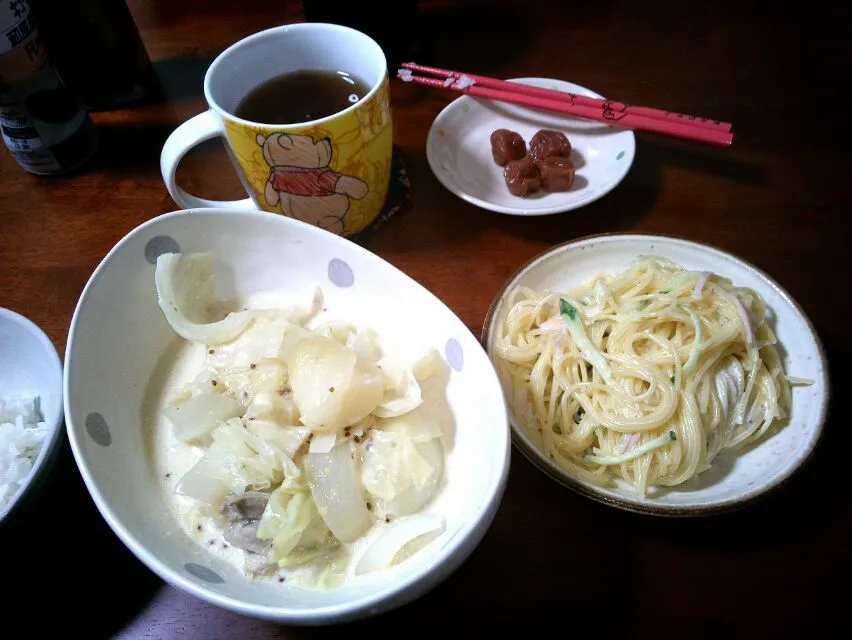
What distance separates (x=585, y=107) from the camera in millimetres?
1272

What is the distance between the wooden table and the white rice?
0.06 meters

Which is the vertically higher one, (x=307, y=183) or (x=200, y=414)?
(x=307, y=183)

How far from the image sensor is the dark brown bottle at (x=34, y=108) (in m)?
1.08

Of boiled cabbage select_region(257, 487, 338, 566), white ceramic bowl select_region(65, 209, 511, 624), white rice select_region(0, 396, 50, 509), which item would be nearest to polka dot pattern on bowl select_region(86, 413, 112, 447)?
white ceramic bowl select_region(65, 209, 511, 624)

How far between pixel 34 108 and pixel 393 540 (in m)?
1.14

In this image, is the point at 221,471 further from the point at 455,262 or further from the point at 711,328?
the point at 711,328

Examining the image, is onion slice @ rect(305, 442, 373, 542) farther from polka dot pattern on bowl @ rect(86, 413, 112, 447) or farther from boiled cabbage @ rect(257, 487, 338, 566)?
polka dot pattern on bowl @ rect(86, 413, 112, 447)

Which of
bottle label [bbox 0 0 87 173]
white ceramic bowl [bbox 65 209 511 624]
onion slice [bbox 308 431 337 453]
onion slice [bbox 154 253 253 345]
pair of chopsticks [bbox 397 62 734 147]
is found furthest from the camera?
pair of chopsticks [bbox 397 62 734 147]

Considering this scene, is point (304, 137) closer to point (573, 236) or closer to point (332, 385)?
point (332, 385)

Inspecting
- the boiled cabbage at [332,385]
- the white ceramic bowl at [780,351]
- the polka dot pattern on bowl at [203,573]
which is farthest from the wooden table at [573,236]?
the boiled cabbage at [332,385]

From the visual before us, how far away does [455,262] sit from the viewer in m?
1.13

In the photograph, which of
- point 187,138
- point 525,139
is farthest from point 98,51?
point 525,139

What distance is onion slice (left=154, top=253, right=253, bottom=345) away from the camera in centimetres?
87

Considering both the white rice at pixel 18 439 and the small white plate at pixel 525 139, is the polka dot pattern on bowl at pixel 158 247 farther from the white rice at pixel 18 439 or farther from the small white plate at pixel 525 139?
the small white plate at pixel 525 139
